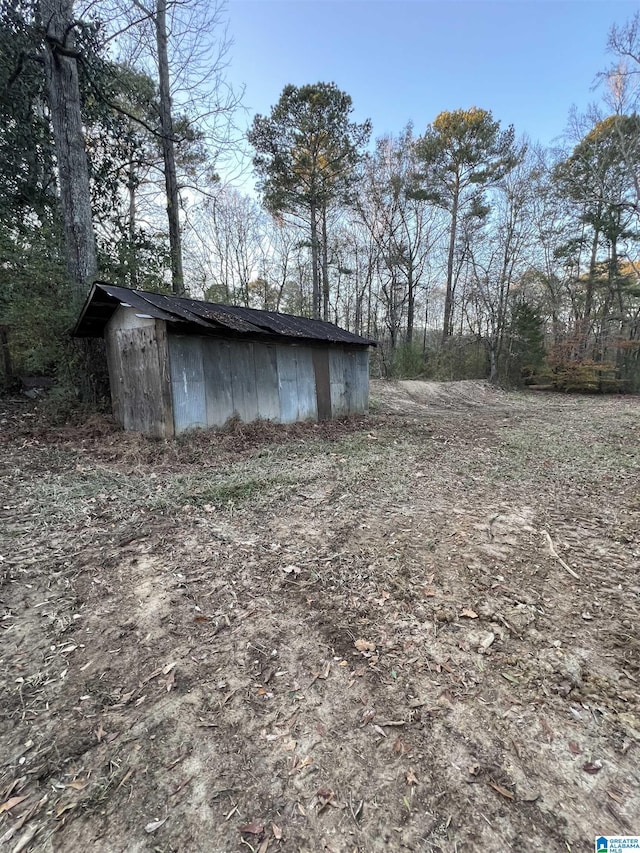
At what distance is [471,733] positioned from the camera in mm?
1549

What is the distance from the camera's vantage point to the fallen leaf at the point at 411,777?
1.36 m

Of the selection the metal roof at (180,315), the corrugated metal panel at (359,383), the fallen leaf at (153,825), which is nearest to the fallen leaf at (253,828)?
the fallen leaf at (153,825)

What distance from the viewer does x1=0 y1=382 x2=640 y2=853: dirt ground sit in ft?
4.15

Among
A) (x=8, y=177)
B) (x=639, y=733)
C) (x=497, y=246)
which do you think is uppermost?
(x=497, y=246)

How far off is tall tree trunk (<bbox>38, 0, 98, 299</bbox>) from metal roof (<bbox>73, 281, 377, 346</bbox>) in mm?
774

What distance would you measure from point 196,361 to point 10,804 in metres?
5.81

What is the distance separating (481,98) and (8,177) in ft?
59.1

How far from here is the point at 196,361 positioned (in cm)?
645

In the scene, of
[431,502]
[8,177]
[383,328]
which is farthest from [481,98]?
Answer: [431,502]

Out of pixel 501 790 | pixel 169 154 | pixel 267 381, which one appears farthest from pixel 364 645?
pixel 169 154

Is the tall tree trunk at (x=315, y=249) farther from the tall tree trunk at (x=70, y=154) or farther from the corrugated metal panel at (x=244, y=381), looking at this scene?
the tall tree trunk at (x=70, y=154)

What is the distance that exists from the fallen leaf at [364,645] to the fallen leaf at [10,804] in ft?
4.77

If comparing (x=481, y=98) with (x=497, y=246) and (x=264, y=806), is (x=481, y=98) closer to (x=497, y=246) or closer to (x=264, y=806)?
(x=497, y=246)

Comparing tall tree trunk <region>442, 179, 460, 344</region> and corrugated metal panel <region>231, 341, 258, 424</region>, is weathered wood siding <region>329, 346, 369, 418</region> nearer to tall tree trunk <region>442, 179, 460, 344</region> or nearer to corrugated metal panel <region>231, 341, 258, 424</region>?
corrugated metal panel <region>231, 341, 258, 424</region>
